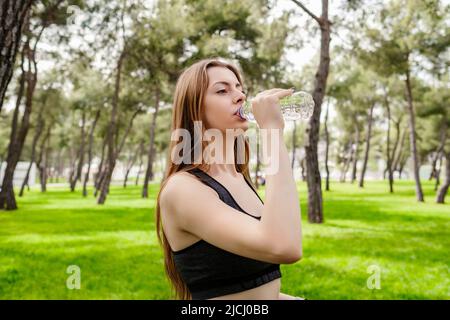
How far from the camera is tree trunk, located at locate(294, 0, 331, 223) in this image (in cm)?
1561

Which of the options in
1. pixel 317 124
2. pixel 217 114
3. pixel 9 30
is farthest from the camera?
pixel 317 124

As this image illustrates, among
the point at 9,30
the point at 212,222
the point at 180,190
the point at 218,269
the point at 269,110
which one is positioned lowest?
the point at 218,269

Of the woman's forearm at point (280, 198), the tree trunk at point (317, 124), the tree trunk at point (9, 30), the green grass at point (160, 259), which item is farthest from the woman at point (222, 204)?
the tree trunk at point (317, 124)

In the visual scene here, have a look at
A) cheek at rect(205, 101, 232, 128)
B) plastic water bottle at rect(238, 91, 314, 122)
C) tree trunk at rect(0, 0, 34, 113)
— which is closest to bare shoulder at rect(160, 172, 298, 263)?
cheek at rect(205, 101, 232, 128)

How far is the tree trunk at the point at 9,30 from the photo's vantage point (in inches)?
141

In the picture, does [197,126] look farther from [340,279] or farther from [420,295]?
[340,279]

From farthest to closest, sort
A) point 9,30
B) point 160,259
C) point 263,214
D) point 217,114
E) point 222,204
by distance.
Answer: point 160,259
point 9,30
point 217,114
point 222,204
point 263,214

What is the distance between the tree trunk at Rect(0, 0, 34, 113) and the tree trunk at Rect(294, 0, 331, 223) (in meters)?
12.7

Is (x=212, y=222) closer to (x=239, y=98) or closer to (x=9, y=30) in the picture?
(x=239, y=98)

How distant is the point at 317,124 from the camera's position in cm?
1594

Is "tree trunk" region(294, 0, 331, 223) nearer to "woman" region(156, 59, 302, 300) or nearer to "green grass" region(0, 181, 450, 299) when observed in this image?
"green grass" region(0, 181, 450, 299)

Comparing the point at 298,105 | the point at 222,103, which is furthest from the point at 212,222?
the point at 298,105

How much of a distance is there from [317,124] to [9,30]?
1337 centimetres

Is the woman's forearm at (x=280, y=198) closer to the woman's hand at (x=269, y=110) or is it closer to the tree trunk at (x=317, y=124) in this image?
the woman's hand at (x=269, y=110)
